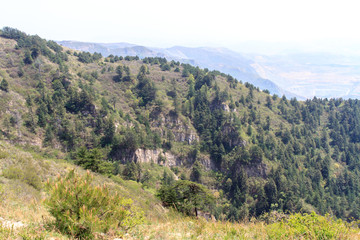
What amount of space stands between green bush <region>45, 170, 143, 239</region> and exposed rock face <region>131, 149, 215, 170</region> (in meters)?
58.5

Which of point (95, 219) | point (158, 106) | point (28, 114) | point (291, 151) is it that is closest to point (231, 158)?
point (291, 151)

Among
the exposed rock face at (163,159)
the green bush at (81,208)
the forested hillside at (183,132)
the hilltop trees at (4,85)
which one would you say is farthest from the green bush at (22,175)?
the hilltop trees at (4,85)

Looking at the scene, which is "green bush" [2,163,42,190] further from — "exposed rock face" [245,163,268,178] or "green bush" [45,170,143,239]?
"exposed rock face" [245,163,268,178]

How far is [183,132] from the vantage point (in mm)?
77625

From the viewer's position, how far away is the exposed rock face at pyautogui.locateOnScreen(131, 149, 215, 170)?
64.4 m

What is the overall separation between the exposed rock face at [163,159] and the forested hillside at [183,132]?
0.34 metres

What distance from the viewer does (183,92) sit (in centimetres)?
9494

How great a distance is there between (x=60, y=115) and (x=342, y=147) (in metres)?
115

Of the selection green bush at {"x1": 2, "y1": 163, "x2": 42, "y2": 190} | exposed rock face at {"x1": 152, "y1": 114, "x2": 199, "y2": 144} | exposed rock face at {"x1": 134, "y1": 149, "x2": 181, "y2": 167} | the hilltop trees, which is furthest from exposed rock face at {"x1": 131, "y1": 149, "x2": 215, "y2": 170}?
green bush at {"x1": 2, "y1": 163, "x2": 42, "y2": 190}

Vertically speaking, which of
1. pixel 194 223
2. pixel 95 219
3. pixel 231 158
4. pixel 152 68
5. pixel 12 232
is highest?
pixel 152 68

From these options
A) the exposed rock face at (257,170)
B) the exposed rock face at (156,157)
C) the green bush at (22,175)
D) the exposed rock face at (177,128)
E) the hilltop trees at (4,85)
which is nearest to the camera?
the green bush at (22,175)

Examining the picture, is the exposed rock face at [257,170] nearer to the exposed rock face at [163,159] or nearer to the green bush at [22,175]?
the exposed rock face at [163,159]

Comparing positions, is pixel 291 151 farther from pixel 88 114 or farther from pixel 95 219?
pixel 95 219

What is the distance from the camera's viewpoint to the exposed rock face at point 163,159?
64369mm
